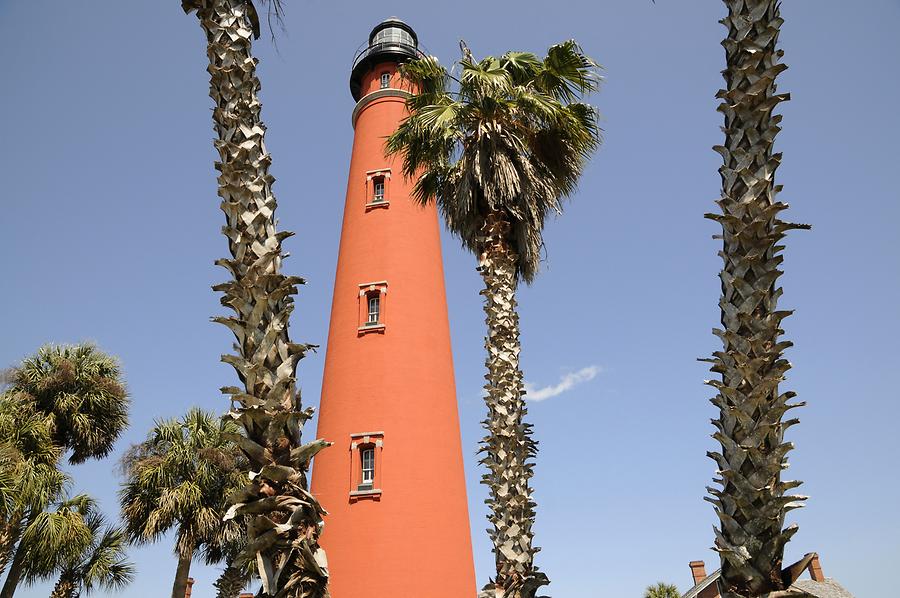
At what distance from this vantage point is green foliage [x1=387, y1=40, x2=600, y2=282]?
1231cm

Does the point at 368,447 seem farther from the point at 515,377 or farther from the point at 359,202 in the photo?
the point at 515,377

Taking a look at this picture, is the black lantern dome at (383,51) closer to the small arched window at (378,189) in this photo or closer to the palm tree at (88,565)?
the small arched window at (378,189)

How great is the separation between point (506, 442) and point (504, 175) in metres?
4.67

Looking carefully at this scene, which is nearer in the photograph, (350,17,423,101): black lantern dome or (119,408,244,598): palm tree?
(119,408,244,598): palm tree

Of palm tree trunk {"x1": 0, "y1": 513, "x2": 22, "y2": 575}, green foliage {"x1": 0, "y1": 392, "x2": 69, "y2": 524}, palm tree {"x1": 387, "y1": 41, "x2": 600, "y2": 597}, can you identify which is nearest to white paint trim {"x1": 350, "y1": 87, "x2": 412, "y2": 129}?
palm tree {"x1": 387, "y1": 41, "x2": 600, "y2": 597}

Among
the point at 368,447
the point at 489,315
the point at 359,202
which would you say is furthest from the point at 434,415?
the point at 489,315

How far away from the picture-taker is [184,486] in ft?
57.3

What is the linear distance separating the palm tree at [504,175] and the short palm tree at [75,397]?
1066 centimetres

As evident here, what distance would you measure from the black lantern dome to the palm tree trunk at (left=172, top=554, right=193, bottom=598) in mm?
18194

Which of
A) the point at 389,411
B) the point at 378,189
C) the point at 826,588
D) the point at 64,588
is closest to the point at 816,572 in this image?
the point at 826,588

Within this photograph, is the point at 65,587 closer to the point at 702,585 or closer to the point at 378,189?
the point at 378,189

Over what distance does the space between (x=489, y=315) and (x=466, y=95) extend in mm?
4292

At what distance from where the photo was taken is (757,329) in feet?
17.1

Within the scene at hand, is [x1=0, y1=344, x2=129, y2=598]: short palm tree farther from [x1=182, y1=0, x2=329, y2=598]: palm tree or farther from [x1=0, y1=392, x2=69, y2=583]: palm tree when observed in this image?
[x1=182, y1=0, x2=329, y2=598]: palm tree
